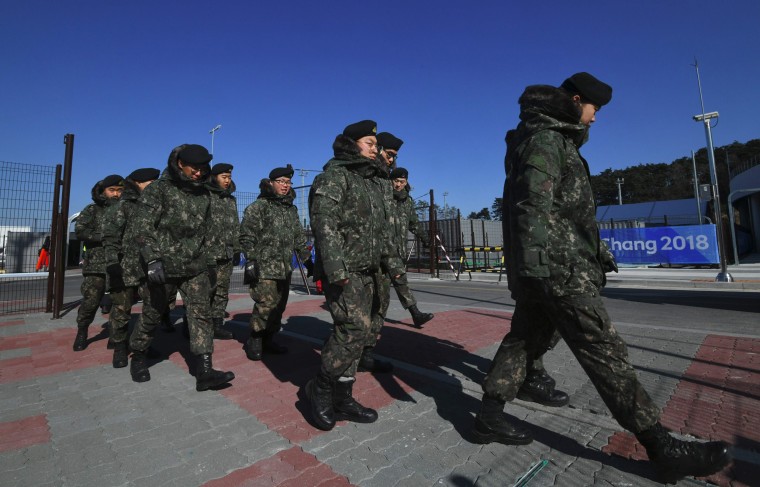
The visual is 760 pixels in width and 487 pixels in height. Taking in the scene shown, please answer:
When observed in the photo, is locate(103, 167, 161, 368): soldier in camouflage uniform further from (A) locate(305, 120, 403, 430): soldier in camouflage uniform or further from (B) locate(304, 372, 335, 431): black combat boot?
(B) locate(304, 372, 335, 431): black combat boot

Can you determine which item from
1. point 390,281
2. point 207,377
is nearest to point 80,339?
point 207,377

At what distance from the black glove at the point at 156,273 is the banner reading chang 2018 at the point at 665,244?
15858 mm

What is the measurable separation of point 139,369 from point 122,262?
47.3 inches

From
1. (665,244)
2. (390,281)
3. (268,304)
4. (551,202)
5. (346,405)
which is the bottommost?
(346,405)

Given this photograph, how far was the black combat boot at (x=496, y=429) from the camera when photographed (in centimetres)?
250

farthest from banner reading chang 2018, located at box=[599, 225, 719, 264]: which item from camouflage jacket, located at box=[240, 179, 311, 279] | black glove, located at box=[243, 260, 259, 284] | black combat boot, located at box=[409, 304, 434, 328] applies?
black glove, located at box=[243, 260, 259, 284]

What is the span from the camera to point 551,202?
7.45 ft

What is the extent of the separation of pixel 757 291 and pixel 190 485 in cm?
1322

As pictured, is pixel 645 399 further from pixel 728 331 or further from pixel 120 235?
pixel 120 235

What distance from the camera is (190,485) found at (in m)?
2.15

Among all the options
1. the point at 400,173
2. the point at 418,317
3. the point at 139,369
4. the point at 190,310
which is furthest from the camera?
the point at 400,173

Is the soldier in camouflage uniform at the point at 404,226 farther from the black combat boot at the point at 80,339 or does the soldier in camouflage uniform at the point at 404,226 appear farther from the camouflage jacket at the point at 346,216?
the black combat boot at the point at 80,339

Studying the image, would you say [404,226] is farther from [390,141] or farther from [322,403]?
[322,403]

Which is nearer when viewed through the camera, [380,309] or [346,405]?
[346,405]
